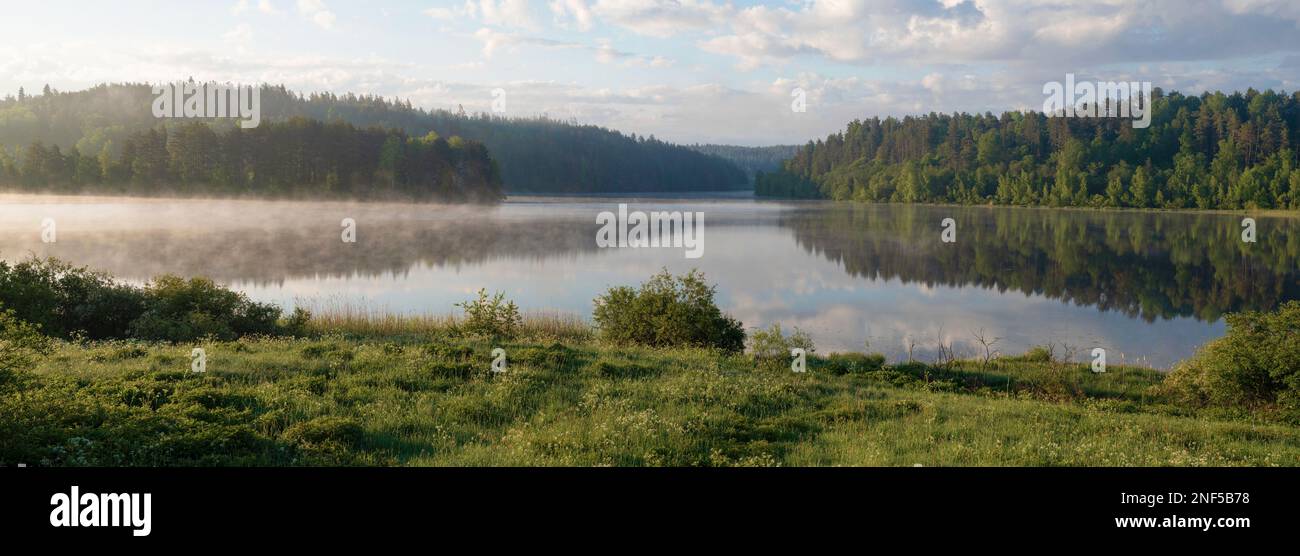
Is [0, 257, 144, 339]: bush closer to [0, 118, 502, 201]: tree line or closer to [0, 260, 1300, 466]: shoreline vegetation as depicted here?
[0, 260, 1300, 466]: shoreline vegetation

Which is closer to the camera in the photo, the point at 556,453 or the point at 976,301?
the point at 556,453

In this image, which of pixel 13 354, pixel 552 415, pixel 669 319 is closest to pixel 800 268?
pixel 669 319

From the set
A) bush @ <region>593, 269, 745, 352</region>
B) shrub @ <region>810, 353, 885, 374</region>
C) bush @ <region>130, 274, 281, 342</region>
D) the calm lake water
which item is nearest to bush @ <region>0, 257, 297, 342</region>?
bush @ <region>130, 274, 281, 342</region>

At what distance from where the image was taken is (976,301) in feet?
147

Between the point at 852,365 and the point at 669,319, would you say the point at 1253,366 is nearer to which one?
the point at 852,365

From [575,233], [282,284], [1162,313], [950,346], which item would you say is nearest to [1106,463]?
[950,346]

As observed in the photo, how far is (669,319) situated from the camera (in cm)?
2552

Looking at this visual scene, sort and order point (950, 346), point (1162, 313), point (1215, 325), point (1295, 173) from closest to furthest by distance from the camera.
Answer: point (950, 346) < point (1215, 325) < point (1162, 313) < point (1295, 173)

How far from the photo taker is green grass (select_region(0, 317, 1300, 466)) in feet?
35.4

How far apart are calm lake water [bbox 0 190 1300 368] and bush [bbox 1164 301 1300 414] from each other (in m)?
8.37

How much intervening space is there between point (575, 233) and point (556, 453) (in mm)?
68335

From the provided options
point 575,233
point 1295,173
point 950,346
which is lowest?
point 950,346

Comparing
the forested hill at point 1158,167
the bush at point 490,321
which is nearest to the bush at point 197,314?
the bush at point 490,321
